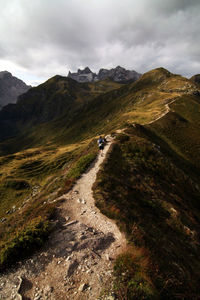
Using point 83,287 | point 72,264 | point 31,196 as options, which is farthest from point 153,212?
point 31,196

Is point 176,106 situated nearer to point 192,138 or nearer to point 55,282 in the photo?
point 192,138

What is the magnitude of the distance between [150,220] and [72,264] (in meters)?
9.82

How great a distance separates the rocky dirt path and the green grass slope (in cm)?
93

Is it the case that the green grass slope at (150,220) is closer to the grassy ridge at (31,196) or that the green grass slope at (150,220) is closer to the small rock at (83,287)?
the small rock at (83,287)

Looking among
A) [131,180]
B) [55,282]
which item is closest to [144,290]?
[55,282]

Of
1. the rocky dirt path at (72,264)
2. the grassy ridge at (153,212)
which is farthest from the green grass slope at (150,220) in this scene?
the rocky dirt path at (72,264)

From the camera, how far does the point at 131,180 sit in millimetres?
23500

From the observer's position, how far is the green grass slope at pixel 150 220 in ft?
Answer: 28.4

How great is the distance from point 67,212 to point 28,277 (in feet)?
19.9

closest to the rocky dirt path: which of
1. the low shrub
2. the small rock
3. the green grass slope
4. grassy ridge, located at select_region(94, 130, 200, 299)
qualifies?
the small rock

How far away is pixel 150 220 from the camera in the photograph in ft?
53.2

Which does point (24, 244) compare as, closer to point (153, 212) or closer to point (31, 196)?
point (153, 212)

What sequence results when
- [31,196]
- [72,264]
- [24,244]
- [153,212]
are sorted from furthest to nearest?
1. [31,196]
2. [153,212]
3. [24,244]
4. [72,264]

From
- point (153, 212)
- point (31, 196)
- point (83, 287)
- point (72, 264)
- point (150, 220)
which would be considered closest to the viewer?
point (83, 287)
